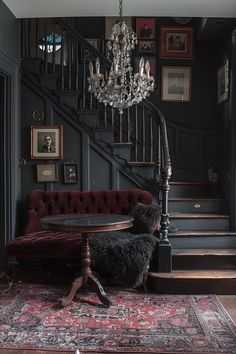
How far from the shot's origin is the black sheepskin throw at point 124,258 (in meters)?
4.19

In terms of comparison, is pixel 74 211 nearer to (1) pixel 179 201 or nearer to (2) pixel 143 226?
(2) pixel 143 226

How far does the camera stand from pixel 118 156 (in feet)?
18.2

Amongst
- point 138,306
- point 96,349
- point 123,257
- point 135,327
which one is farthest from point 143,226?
point 96,349

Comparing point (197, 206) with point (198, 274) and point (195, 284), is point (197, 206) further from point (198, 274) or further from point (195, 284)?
point (195, 284)

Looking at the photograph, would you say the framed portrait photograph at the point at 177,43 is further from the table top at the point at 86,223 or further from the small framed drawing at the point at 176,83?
the table top at the point at 86,223

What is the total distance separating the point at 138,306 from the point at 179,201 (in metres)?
2.04

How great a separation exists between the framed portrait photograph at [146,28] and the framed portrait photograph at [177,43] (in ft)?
0.63

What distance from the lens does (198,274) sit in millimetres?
4430

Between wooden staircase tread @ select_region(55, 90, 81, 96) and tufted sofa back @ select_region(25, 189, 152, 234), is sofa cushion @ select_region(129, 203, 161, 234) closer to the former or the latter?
tufted sofa back @ select_region(25, 189, 152, 234)

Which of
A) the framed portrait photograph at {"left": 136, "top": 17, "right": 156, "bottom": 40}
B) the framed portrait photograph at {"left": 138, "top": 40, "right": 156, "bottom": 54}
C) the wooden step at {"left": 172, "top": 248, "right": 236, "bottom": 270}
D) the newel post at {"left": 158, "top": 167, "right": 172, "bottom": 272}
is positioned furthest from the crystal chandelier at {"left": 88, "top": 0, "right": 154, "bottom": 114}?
the framed portrait photograph at {"left": 136, "top": 17, "right": 156, "bottom": 40}

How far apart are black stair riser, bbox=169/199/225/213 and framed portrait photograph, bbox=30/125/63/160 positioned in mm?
1708

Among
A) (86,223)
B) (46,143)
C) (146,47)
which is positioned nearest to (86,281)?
(86,223)

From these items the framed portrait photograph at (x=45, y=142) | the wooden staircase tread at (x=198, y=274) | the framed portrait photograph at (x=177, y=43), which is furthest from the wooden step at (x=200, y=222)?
the framed portrait photograph at (x=177, y=43)

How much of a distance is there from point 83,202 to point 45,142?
3.23ft
